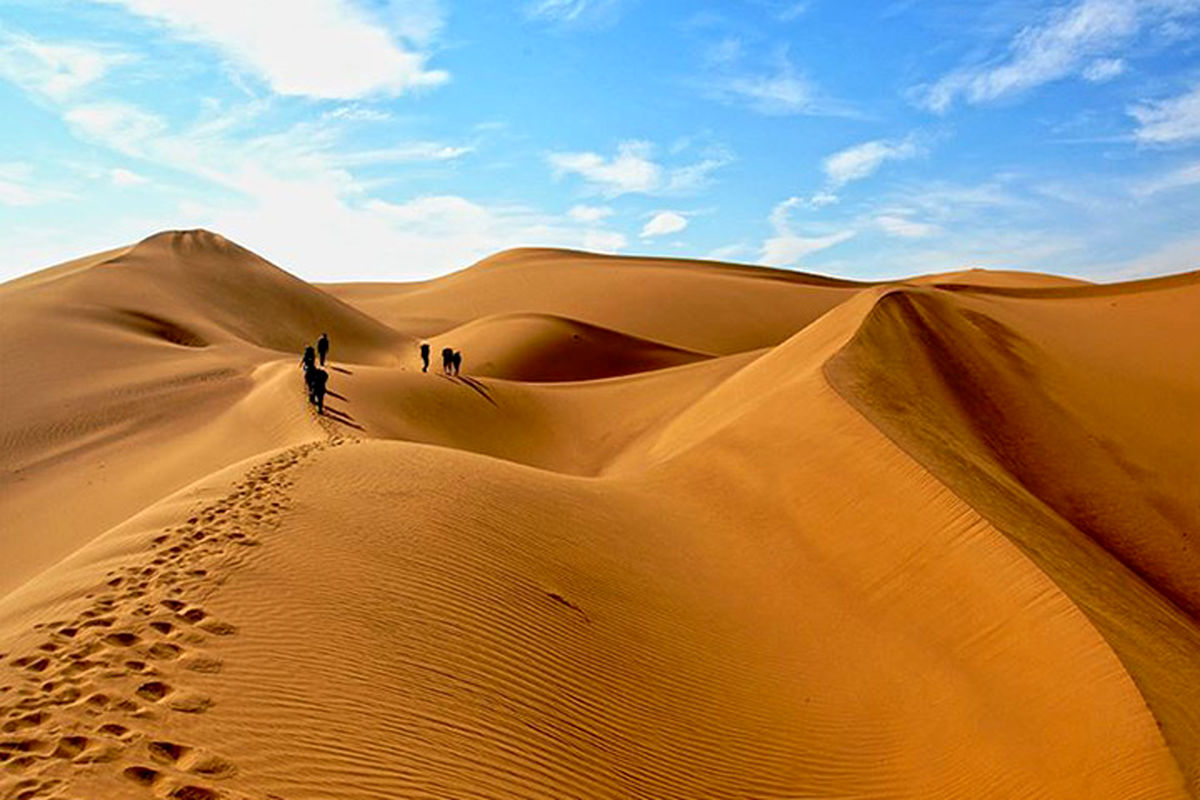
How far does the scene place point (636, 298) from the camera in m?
64.2

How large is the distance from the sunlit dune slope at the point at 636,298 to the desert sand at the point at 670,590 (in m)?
34.3

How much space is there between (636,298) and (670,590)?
54961 mm

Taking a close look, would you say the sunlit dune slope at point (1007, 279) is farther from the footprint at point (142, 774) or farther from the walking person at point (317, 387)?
the footprint at point (142, 774)

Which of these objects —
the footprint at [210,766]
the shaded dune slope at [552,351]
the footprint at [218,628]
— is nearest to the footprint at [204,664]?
the footprint at [218,628]

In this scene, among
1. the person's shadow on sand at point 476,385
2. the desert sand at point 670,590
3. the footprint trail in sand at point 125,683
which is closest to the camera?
the footprint trail in sand at point 125,683

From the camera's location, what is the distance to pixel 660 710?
731cm

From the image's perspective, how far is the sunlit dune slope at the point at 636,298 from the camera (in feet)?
190

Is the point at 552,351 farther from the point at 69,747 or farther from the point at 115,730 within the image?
the point at 69,747

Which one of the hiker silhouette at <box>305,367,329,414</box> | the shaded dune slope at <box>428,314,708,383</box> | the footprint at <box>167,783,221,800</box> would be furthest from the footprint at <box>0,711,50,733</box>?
the shaded dune slope at <box>428,314,708,383</box>

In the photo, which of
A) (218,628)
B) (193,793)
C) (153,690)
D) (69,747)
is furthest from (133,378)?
(193,793)

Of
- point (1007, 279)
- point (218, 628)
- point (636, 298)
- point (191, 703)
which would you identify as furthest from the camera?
point (1007, 279)

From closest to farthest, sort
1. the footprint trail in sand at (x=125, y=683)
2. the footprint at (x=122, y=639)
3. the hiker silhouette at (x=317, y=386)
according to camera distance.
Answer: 1. the footprint trail in sand at (x=125, y=683)
2. the footprint at (x=122, y=639)
3. the hiker silhouette at (x=317, y=386)

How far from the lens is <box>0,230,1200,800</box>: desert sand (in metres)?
5.43

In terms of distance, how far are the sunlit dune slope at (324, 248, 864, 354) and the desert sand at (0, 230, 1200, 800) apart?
34.3m
